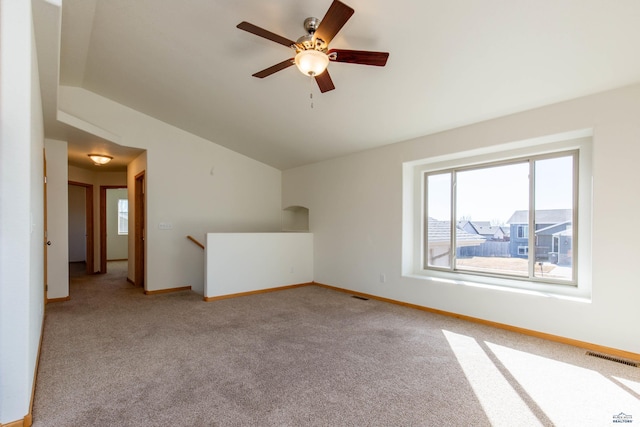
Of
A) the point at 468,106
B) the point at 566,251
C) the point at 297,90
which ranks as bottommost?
the point at 566,251

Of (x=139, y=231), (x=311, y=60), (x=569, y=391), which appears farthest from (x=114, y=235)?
(x=569, y=391)

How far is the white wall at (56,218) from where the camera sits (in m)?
5.00

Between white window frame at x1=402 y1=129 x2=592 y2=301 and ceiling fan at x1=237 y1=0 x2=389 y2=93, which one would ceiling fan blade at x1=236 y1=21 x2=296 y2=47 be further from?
white window frame at x1=402 y1=129 x2=592 y2=301

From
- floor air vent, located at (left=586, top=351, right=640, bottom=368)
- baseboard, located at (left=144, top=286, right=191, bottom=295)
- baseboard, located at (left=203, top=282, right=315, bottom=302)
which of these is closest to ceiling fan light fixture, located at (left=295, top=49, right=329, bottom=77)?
floor air vent, located at (left=586, top=351, right=640, bottom=368)

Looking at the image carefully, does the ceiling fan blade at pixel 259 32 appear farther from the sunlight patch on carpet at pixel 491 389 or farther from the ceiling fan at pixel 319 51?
the sunlight patch on carpet at pixel 491 389

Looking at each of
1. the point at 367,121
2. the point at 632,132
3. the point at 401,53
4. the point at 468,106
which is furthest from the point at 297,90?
the point at 632,132

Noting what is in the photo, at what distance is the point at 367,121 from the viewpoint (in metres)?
4.32

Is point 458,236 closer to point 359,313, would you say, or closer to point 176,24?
point 359,313

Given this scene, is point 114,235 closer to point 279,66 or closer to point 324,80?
point 279,66

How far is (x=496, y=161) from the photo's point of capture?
165 inches

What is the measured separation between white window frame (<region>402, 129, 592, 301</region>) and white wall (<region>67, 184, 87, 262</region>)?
9809 millimetres

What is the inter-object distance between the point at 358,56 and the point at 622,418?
10.2 feet

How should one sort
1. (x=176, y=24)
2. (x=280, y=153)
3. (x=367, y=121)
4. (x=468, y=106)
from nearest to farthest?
(x=176, y=24) < (x=468, y=106) < (x=367, y=121) < (x=280, y=153)

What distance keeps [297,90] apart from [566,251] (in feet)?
12.2
